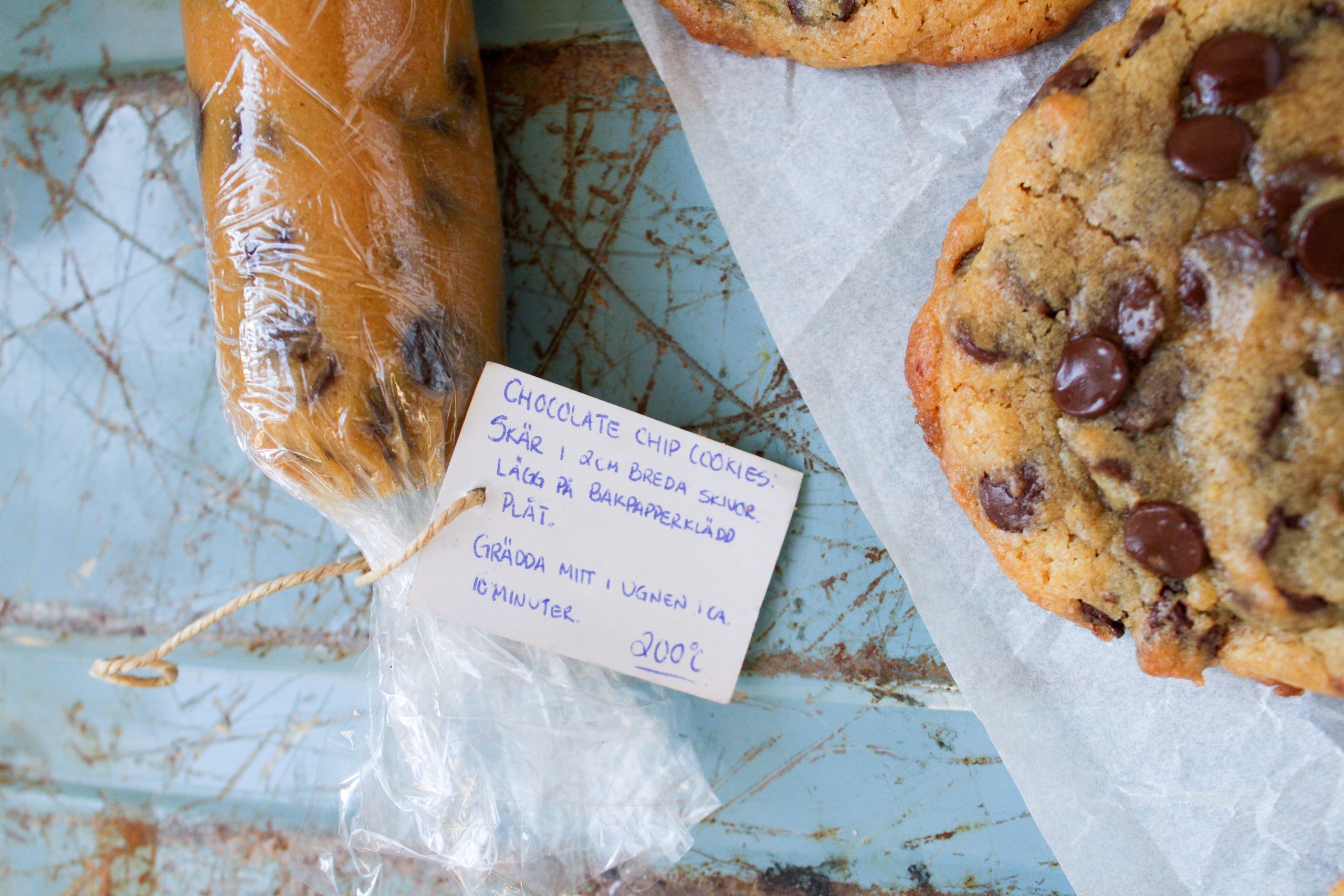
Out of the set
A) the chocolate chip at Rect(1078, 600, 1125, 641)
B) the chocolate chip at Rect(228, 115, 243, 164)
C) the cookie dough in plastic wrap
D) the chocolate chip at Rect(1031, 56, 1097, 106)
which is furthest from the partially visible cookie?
the chocolate chip at Rect(1078, 600, 1125, 641)

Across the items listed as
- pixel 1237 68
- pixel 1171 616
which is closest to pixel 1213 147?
pixel 1237 68

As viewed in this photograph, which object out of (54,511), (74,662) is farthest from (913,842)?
(54,511)

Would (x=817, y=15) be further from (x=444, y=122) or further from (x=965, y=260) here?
(x=444, y=122)

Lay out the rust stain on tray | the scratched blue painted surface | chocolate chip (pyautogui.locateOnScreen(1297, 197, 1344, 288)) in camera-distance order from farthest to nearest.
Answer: the rust stain on tray, the scratched blue painted surface, chocolate chip (pyautogui.locateOnScreen(1297, 197, 1344, 288))

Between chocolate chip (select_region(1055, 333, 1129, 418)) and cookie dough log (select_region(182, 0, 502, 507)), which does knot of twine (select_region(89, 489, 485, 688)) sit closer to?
cookie dough log (select_region(182, 0, 502, 507))

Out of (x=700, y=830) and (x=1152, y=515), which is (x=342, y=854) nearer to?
(x=700, y=830)

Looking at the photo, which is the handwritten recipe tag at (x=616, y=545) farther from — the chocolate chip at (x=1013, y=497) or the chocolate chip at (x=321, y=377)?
the chocolate chip at (x=1013, y=497)
